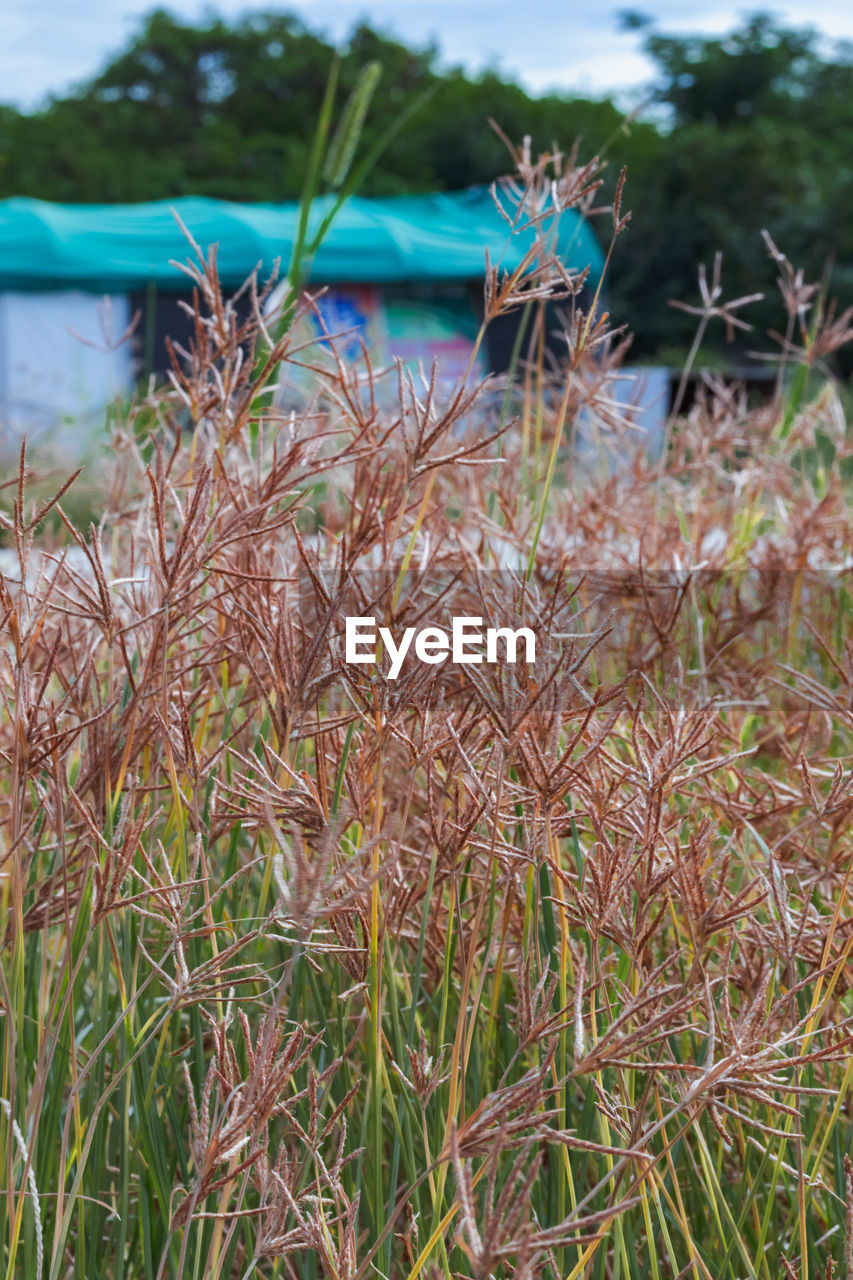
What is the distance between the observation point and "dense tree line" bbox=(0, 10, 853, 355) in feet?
61.1

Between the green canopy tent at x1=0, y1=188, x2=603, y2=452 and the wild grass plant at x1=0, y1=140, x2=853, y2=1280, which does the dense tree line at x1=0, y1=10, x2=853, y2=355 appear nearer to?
the green canopy tent at x1=0, y1=188, x2=603, y2=452

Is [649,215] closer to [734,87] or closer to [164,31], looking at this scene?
[734,87]

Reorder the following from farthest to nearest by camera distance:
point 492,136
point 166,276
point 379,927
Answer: point 492,136, point 166,276, point 379,927

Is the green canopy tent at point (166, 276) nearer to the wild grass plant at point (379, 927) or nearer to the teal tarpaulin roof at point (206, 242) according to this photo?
the teal tarpaulin roof at point (206, 242)

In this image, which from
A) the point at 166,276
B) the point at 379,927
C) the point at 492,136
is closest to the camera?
the point at 379,927

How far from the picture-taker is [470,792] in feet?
2.22

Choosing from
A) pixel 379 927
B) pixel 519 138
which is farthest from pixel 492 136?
pixel 379 927

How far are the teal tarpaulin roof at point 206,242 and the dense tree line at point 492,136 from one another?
4.77m

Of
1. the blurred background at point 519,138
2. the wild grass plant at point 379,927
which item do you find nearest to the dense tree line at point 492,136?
the blurred background at point 519,138

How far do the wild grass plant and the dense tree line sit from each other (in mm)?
16131

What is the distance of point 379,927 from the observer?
2.36 feet

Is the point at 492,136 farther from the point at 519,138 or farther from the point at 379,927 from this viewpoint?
the point at 379,927

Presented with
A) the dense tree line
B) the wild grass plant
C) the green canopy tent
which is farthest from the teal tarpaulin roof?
the wild grass plant

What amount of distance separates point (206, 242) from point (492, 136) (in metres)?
11.3
